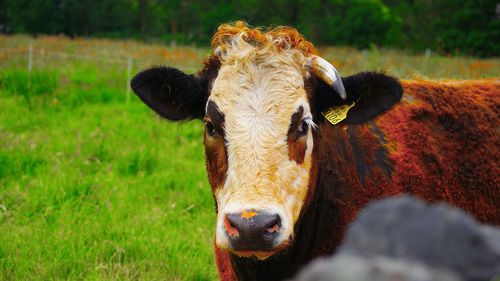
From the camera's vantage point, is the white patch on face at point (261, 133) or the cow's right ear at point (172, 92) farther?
the cow's right ear at point (172, 92)

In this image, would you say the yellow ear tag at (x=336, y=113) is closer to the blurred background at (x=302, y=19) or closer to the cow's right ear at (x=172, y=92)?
the cow's right ear at (x=172, y=92)

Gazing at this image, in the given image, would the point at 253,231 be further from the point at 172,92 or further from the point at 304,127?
the point at 172,92

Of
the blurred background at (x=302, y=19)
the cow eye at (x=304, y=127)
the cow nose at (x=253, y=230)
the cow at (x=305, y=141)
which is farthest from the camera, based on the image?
the blurred background at (x=302, y=19)

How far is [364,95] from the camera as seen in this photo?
321 cm

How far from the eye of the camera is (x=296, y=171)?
2.73 metres

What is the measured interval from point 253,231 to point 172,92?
4.20ft

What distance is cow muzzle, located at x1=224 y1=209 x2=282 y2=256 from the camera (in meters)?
2.29

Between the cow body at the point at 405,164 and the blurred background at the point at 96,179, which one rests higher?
the cow body at the point at 405,164

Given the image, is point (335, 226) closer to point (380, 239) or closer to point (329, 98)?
point (329, 98)

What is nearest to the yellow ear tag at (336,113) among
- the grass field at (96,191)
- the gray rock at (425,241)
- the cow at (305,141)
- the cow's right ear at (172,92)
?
the cow at (305,141)

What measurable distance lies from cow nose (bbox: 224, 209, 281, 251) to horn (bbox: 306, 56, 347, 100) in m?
0.94

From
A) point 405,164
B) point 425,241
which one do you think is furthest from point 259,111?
point 425,241

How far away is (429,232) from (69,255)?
4.11 m

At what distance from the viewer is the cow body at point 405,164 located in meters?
3.12
